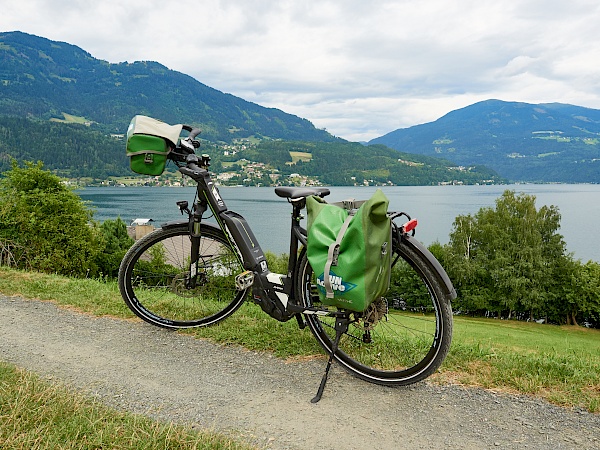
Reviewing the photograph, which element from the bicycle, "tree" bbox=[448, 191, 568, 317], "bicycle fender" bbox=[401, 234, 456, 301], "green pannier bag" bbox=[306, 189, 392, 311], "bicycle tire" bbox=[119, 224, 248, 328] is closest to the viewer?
"green pannier bag" bbox=[306, 189, 392, 311]

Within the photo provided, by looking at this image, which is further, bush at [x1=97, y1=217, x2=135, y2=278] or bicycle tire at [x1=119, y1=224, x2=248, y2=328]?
bush at [x1=97, y1=217, x2=135, y2=278]

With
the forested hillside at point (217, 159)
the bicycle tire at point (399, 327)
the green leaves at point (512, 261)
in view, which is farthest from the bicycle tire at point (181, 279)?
the forested hillside at point (217, 159)

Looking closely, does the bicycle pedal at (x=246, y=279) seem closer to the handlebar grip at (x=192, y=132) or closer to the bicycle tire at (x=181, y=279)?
the bicycle tire at (x=181, y=279)

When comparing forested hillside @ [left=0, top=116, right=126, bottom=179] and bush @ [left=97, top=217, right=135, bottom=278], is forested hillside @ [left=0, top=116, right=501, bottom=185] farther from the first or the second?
bush @ [left=97, top=217, right=135, bottom=278]

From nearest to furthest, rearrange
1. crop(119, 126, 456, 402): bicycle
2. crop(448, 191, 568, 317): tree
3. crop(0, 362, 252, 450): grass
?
crop(0, 362, 252, 450): grass
crop(119, 126, 456, 402): bicycle
crop(448, 191, 568, 317): tree

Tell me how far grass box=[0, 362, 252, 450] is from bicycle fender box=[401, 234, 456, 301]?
1530 millimetres

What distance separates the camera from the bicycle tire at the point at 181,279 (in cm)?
435

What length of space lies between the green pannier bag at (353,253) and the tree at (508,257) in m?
35.6

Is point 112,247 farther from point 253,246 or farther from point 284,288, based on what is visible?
point 284,288

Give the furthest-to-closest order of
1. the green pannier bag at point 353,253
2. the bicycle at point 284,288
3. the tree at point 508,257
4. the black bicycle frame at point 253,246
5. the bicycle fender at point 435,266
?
the tree at point 508,257, the black bicycle frame at point 253,246, the bicycle at point 284,288, the bicycle fender at point 435,266, the green pannier bag at point 353,253

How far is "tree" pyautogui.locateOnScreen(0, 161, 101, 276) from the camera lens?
1513cm

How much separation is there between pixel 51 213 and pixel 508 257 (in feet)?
110

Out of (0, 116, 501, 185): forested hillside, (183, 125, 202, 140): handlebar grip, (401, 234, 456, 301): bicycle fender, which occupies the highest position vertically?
(0, 116, 501, 185): forested hillside

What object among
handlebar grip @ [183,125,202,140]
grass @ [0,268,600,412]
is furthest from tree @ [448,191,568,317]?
Result: handlebar grip @ [183,125,202,140]
